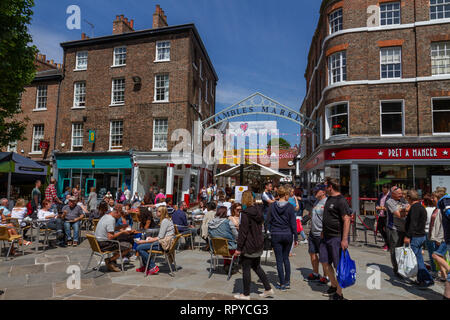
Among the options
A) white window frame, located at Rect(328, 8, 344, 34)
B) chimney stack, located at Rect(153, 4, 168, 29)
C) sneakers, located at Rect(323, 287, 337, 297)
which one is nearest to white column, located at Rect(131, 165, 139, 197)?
chimney stack, located at Rect(153, 4, 168, 29)

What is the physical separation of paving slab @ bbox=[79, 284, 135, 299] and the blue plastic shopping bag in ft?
11.6

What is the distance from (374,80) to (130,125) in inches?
639

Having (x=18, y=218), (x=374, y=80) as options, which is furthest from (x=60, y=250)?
(x=374, y=80)

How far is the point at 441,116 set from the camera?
15234 mm

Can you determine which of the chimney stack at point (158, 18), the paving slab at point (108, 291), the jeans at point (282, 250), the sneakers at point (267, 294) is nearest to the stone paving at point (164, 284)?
the paving slab at point (108, 291)

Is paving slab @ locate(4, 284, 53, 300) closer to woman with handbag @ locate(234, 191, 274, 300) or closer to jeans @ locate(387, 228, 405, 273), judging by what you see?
woman with handbag @ locate(234, 191, 274, 300)

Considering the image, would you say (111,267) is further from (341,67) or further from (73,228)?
(341,67)

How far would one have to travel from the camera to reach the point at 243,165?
529 inches

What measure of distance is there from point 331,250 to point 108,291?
151 inches

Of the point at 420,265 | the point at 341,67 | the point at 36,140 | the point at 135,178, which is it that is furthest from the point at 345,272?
the point at 36,140

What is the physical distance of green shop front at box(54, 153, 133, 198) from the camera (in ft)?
66.9

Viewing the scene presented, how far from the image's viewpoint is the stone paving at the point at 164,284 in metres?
4.68

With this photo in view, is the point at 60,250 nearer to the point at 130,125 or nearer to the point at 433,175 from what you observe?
the point at 130,125

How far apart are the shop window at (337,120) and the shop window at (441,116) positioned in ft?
14.8
